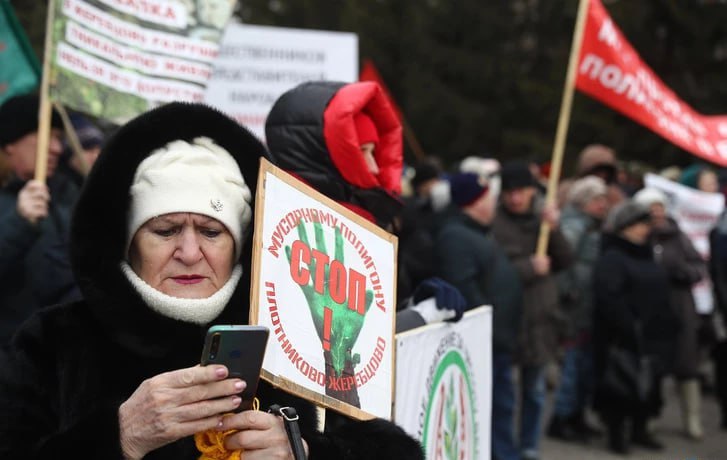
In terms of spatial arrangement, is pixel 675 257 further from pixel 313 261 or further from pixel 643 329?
pixel 313 261

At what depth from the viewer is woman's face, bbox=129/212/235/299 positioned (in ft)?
8.64

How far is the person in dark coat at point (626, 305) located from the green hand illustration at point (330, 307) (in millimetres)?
5943

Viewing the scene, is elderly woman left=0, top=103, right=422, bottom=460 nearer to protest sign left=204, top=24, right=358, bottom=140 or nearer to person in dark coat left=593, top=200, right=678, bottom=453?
protest sign left=204, top=24, right=358, bottom=140

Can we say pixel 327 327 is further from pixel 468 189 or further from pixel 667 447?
pixel 667 447

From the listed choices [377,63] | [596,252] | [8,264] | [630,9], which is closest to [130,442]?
[8,264]

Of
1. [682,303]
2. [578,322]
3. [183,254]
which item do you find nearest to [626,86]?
[578,322]

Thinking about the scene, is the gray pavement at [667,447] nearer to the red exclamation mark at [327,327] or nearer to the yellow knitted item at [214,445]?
the red exclamation mark at [327,327]

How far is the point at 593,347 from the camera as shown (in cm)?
864

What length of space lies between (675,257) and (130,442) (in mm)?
7752

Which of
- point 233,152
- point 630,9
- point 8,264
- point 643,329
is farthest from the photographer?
point 630,9

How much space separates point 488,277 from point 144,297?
15.9 ft

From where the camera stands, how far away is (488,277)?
287 inches

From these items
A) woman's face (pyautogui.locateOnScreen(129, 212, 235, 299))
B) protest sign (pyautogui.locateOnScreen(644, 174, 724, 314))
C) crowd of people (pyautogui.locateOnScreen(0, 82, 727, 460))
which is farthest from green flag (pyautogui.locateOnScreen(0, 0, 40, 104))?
protest sign (pyautogui.locateOnScreen(644, 174, 724, 314))

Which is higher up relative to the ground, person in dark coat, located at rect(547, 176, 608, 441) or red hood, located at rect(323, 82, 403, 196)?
red hood, located at rect(323, 82, 403, 196)
